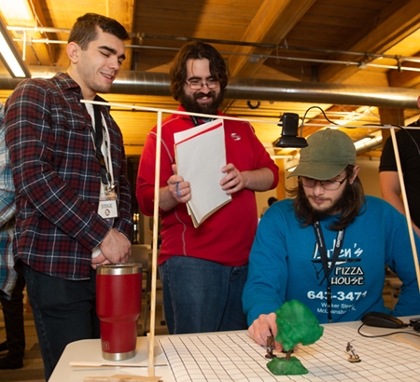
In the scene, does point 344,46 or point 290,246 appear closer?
point 290,246

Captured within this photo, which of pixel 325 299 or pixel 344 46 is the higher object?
pixel 344 46

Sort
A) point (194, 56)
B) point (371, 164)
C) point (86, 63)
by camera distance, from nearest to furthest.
Result: point (86, 63), point (194, 56), point (371, 164)

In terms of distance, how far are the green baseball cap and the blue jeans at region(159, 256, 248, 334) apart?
1.52 feet

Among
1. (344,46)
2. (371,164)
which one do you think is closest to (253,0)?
(344,46)

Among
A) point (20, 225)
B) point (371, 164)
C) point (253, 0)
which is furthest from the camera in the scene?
point (371, 164)

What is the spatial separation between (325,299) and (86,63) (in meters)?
1.17

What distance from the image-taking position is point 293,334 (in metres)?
0.89

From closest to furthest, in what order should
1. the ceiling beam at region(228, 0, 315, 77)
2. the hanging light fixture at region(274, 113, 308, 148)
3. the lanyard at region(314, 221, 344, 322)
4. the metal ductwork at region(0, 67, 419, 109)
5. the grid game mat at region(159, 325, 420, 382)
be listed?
the grid game mat at region(159, 325, 420, 382), the hanging light fixture at region(274, 113, 308, 148), the lanyard at region(314, 221, 344, 322), the ceiling beam at region(228, 0, 315, 77), the metal ductwork at region(0, 67, 419, 109)

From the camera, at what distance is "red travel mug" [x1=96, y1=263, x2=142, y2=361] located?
93 cm

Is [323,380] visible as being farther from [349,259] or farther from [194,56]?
[194,56]

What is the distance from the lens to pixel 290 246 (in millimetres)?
1442

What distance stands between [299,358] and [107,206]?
32.0 inches

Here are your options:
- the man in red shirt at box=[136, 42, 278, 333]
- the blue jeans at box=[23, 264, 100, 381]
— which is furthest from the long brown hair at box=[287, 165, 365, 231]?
the blue jeans at box=[23, 264, 100, 381]

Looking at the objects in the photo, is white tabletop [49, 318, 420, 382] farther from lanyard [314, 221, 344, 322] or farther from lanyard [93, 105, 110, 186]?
lanyard [93, 105, 110, 186]
